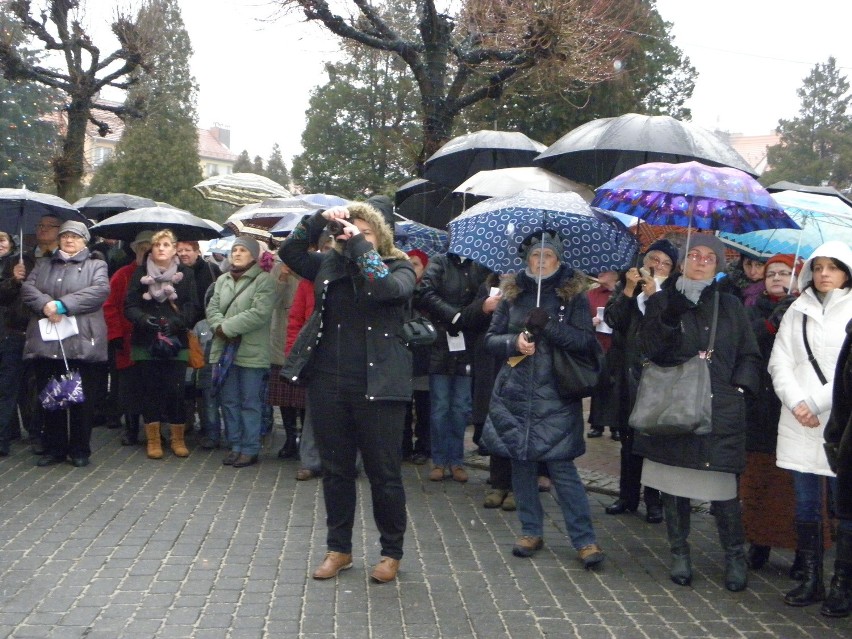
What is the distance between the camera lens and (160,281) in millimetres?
8922

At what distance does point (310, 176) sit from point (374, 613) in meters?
38.2

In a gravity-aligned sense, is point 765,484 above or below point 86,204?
below

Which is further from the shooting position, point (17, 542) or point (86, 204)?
point (86, 204)

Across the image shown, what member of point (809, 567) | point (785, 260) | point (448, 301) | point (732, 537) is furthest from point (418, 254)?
point (809, 567)

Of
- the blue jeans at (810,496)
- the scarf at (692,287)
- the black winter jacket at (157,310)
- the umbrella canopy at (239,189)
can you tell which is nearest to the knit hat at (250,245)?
the black winter jacket at (157,310)

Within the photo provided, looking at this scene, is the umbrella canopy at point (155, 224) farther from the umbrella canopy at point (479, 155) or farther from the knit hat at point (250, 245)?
the umbrella canopy at point (479, 155)

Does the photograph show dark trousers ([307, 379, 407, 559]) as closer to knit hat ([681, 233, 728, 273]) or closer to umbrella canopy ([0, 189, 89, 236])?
knit hat ([681, 233, 728, 273])

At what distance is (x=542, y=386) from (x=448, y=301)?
7.36ft

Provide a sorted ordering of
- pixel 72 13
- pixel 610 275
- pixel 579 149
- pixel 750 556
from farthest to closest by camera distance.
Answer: pixel 72 13, pixel 610 275, pixel 579 149, pixel 750 556

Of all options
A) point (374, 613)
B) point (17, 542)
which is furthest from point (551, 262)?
point (17, 542)

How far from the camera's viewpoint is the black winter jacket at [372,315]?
17.5ft

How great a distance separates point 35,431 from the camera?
9031mm

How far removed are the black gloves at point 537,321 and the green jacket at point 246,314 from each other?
3.35 metres

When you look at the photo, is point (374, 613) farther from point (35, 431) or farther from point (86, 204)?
point (86, 204)
